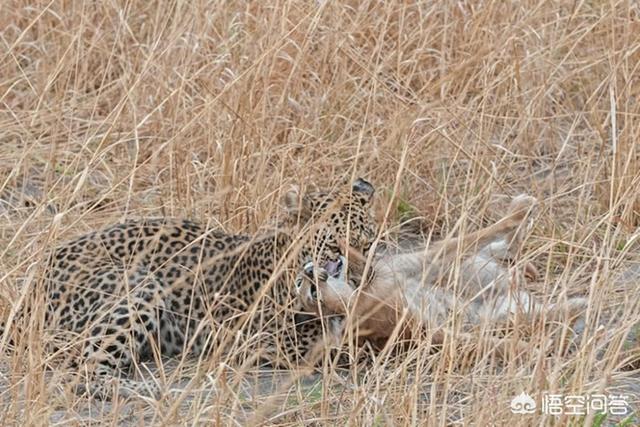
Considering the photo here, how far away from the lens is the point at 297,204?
5547mm

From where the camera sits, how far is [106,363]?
538cm

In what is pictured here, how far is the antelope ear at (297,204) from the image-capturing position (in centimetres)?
552

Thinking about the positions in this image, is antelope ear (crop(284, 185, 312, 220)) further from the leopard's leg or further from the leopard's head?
the leopard's leg

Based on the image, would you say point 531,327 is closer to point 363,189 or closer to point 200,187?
point 363,189

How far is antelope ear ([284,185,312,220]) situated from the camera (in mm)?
5518

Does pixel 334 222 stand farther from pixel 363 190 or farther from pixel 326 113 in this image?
pixel 326 113

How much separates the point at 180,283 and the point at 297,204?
0.52 metres

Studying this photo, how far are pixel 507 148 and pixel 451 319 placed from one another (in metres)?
2.27

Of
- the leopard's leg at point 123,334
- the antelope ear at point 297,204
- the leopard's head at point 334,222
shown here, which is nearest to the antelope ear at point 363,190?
the leopard's head at point 334,222

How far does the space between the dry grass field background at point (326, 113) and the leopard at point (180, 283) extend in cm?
16

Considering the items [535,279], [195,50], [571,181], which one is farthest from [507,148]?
[195,50]

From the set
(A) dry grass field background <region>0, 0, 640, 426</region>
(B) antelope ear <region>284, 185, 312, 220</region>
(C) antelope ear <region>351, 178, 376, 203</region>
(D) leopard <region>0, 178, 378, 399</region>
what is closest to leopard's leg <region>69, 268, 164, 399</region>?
(D) leopard <region>0, 178, 378, 399</region>

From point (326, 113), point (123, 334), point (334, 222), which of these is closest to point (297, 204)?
point (334, 222)

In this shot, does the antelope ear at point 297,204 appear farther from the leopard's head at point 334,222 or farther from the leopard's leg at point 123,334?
the leopard's leg at point 123,334
